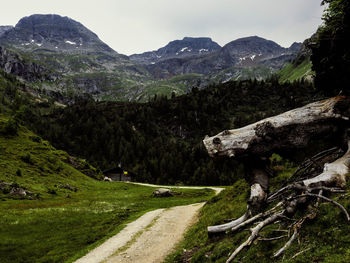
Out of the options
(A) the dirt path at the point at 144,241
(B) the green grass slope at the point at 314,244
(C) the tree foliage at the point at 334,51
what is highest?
(C) the tree foliage at the point at 334,51

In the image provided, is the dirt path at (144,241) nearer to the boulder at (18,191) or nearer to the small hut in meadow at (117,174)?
the boulder at (18,191)

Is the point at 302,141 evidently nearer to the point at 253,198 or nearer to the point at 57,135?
the point at 253,198

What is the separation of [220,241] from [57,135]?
563 feet

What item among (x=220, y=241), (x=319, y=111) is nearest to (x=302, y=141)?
(x=319, y=111)

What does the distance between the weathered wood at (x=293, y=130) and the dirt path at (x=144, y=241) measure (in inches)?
349

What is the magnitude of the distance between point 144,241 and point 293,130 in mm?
13283

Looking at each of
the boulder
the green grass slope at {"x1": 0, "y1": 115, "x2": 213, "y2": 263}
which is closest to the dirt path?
the green grass slope at {"x1": 0, "y1": 115, "x2": 213, "y2": 263}

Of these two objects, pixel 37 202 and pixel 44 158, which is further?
pixel 44 158

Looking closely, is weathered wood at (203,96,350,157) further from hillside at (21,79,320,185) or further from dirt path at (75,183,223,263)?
hillside at (21,79,320,185)

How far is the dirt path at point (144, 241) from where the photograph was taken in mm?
14172

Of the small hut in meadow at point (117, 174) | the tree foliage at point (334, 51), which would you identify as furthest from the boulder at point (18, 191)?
the small hut in meadow at point (117, 174)

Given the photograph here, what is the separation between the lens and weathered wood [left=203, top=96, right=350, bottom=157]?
1012 centimetres

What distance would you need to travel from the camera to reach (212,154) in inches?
429

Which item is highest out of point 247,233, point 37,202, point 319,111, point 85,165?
point 319,111
